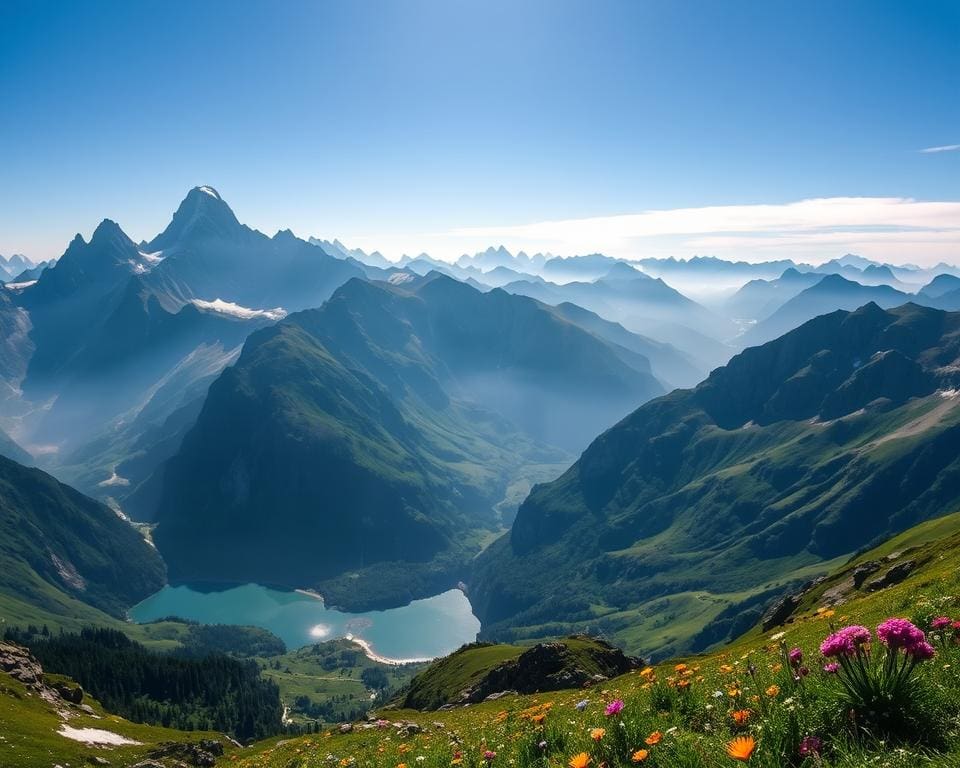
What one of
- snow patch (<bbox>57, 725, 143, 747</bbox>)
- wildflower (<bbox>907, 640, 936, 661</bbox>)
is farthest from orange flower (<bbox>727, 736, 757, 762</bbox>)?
snow patch (<bbox>57, 725, 143, 747</bbox>)

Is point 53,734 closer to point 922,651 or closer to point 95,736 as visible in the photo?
point 95,736

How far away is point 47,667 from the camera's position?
195 metres

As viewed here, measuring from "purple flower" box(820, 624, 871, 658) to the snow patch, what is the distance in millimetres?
89886

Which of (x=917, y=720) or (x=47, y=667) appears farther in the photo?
(x=47, y=667)

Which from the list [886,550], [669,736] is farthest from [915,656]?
[886,550]

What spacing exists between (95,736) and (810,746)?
318ft

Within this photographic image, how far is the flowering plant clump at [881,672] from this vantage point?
28.7 ft

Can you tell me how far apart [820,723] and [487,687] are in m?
89.2

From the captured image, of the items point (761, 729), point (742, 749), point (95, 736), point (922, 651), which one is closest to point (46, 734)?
point (95, 736)

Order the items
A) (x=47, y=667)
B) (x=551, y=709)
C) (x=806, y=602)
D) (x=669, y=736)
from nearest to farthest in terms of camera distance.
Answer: (x=669, y=736), (x=551, y=709), (x=806, y=602), (x=47, y=667)

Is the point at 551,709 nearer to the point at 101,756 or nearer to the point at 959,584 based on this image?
the point at 959,584

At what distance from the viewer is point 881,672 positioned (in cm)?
907

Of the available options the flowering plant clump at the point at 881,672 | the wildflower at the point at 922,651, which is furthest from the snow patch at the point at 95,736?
the wildflower at the point at 922,651

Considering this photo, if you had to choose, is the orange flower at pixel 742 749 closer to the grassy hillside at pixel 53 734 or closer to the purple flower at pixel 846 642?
the purple flower at pixel 846 642
